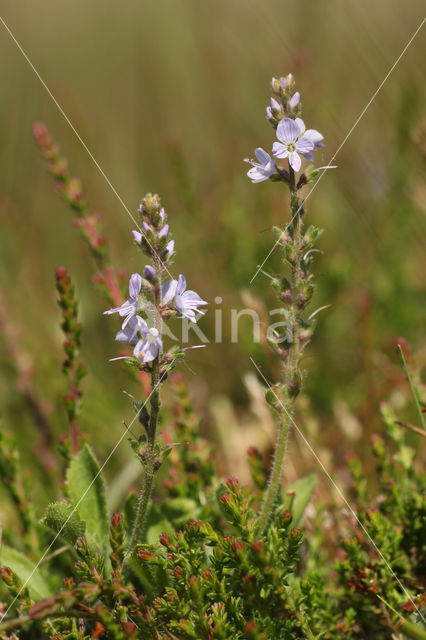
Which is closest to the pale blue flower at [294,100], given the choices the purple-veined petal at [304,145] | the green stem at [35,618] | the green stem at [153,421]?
the purple-veined petal at [304,145]

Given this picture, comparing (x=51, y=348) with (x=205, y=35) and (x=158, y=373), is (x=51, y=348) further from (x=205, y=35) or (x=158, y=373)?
(x=205, y=35)

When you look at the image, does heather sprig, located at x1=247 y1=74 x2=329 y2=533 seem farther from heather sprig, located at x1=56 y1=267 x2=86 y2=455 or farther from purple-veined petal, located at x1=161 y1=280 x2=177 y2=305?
heather sprig, located at x1=56 y1=267 x2=86 y2=455

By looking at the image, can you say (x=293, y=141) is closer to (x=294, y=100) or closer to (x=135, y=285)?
(x=294, y=100)

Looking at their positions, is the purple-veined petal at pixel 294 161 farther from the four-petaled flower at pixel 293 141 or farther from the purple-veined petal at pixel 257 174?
the purple-veined petal at pixel 257 174

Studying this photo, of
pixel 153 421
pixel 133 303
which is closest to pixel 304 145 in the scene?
pixel 133 303

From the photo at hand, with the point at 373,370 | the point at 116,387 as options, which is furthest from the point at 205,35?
the point at 373,370

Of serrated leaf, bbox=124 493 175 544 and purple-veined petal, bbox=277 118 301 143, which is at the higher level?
purple-veined petal, bbox=277 118 301 143

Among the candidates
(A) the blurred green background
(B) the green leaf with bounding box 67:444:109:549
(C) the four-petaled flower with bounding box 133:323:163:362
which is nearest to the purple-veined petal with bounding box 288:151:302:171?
(C) the four-petaled flower with bounding box 133:323:163:362
